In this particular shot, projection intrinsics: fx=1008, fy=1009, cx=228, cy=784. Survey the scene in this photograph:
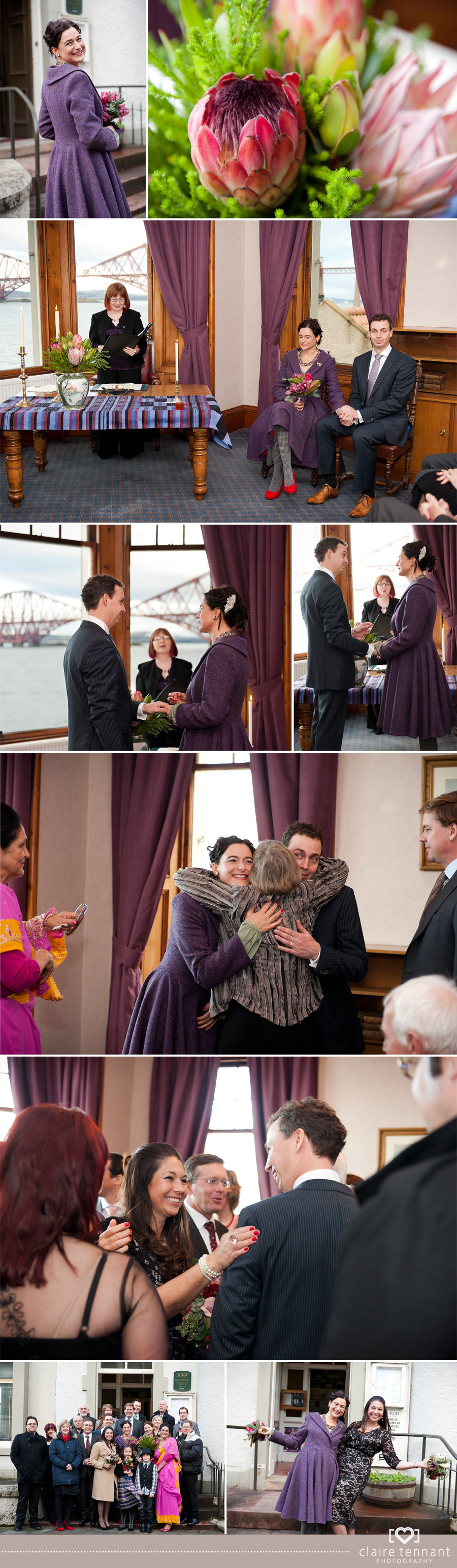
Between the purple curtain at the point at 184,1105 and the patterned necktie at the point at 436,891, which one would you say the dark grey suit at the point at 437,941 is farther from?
the purple curtain at the point at 184,1105

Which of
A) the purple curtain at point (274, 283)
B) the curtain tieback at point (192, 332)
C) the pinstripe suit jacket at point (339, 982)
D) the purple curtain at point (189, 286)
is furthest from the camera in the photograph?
the curtain tieback at point (192, 332)

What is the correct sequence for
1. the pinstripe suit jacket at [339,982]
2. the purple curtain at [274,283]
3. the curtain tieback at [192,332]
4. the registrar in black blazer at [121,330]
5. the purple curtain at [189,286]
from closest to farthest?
the pinstripe suit jacket at [339,982] < the registrar in black blazer at [121,330] < the purple curtain at [274,283] < the purple curtain at [189,286] < the curtain tieback at [192,332]

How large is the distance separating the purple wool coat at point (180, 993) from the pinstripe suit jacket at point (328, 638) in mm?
628

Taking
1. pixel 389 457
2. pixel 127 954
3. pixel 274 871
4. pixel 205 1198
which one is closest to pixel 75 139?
pixel 389 457

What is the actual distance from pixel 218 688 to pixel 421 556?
59 cm

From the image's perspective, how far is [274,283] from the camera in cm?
374

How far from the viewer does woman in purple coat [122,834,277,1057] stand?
239cm

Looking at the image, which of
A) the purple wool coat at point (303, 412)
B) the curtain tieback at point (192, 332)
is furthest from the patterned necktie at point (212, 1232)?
the curtain tieback at point (192, 332)

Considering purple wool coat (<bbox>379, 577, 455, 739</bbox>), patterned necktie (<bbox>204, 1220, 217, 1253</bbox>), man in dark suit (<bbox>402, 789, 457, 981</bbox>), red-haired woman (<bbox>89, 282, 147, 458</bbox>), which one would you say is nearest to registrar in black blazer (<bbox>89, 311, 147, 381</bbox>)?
red-haired woman (<bbox>89, 282, 147, 458</bbox>)

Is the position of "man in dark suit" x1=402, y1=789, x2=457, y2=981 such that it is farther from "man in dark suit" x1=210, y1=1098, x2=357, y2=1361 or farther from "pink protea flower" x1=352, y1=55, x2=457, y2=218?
"pink protea flower" x1=352, y1=55, x2=457, y2=218

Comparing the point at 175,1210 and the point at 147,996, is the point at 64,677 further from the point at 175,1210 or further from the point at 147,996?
the point at 175,1210

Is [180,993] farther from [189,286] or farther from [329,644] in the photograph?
[189,286]

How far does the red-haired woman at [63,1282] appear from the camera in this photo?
2.23 meters

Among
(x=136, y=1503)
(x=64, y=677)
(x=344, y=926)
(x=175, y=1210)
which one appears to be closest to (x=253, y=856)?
(x=344, y=926)
